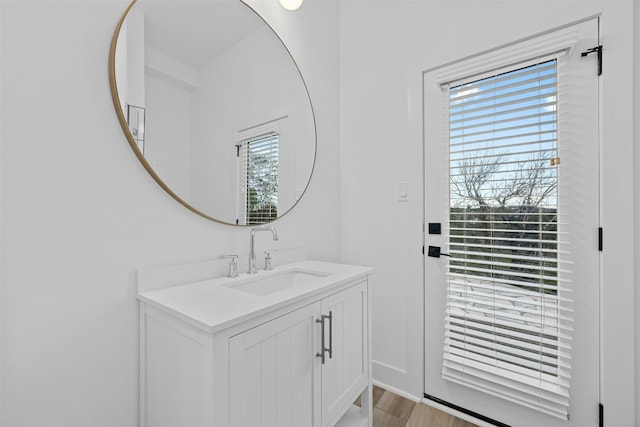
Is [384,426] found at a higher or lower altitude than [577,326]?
lower

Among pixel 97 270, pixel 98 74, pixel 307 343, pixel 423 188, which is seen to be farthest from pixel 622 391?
pixel 98 74

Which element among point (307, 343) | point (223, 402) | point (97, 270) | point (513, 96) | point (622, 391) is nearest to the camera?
point (223, 402)

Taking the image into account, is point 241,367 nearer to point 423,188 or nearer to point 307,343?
point 307,343

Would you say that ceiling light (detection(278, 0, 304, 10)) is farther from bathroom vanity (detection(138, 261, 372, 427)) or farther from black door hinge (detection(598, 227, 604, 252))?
black door hinge (detection(598, 227, 604, 252))

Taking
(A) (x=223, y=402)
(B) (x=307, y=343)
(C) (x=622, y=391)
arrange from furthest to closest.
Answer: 1. (C) (x=622, y=391)
2. (B) (x=307, y=343)
3. (A) (x=223, y=402)

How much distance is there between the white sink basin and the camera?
125 cm

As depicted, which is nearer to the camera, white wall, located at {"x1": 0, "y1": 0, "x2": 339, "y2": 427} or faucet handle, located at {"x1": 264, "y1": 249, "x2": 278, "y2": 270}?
white wall, located at {"x1": 0, "y1": 0, "x2": 339, "y2": 427}

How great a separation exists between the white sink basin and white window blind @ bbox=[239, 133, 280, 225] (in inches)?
10.6

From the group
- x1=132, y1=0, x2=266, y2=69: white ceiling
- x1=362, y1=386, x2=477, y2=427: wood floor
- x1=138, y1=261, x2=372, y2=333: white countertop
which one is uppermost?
x1=132, y1=0, x2=266, y2=69: white ceiling

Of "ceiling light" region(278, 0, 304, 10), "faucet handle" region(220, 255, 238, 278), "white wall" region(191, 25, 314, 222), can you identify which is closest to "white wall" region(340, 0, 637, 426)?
"white wall" region(191, 25, 314, 222)

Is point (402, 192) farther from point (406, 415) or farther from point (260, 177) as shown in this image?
point (406, 415)

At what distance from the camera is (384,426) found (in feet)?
4.85

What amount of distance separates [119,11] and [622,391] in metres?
2.32

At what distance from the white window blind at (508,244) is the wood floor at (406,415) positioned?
0.70 feet
